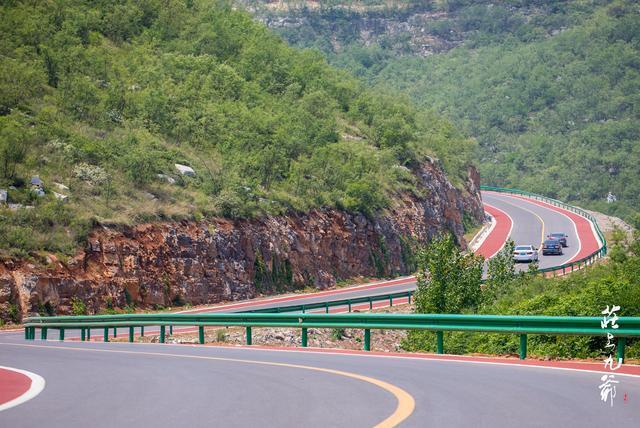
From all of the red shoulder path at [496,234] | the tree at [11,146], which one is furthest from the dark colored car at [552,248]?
the tree at [11,146]

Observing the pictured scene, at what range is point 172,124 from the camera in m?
60.3

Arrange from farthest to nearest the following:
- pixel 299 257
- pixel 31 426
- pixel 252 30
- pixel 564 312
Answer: pixel 252 30
pixel 299 257
pixel 564 312
pixel 31 426

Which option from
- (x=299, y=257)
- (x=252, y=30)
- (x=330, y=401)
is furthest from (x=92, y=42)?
(x=330, y=401)

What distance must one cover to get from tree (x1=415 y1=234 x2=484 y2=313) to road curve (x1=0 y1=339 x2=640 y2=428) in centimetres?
1478

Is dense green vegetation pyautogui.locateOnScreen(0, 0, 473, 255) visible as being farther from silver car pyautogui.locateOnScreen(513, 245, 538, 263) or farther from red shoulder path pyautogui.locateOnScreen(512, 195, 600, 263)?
red shoulder path pyautogui.locateOnScreen(512, 195, 600, 263)

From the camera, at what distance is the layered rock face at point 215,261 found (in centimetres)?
3859

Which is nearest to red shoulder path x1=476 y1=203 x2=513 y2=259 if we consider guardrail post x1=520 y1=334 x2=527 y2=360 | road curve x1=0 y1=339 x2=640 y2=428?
guardrail post x1=520 y1=334 x2=527 y2=360

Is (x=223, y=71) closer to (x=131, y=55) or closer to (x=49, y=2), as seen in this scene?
(x=131, y=55)

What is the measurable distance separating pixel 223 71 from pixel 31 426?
209 ft

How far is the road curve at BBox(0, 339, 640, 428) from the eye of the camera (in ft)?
29.3

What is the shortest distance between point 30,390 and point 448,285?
2054cm

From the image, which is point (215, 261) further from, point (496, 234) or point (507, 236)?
point (496, 234)

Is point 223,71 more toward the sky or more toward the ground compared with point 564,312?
more toward the sky

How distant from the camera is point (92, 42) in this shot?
2813 inches
